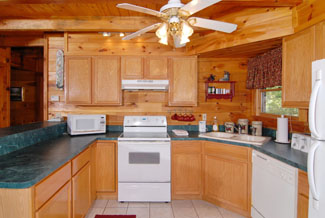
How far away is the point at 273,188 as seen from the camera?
2002 millimetres

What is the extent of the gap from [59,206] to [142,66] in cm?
212

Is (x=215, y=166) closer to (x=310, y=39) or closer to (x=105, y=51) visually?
(x=310, y=39)

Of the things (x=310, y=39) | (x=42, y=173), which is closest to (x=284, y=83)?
(x=310, y=39)

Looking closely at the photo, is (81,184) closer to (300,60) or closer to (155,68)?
(155,68)

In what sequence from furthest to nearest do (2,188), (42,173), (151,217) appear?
(151,217), (42,173), (2,188)

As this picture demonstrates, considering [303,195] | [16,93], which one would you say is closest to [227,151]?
[303,195]

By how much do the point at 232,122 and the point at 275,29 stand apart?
154cm

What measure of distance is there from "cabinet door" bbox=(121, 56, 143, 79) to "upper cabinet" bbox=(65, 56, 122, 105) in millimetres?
91

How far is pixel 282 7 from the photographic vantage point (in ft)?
7.15

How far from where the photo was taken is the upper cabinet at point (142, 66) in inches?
123

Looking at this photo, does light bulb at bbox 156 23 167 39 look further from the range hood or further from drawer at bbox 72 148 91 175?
drawer at bbox 72 148 91 175

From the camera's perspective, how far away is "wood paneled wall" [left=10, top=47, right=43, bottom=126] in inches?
184

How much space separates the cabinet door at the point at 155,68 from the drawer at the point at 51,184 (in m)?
1.76

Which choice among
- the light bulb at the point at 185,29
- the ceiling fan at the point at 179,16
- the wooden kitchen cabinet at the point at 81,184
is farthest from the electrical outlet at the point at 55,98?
the light bulb at the point at 185,29
